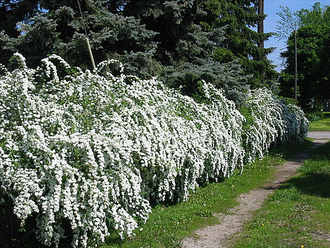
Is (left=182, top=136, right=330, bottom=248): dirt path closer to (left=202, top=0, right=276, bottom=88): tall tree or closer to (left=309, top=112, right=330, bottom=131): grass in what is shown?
(left=202, top=0, right=276, bottom=88): tall tree

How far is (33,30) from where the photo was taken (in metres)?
8.45

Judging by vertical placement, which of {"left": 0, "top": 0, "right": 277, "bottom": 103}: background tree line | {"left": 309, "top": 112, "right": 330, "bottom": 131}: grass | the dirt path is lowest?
the dirt path

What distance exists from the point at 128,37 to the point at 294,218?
20.5 feet

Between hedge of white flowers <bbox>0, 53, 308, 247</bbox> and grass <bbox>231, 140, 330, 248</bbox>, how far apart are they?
4.42 feet

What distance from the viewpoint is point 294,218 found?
5.20 metres

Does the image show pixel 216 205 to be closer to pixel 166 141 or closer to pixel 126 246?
pixel 166 141

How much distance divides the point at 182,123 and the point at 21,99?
289 centimetres

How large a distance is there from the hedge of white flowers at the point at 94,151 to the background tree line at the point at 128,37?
2082 mm

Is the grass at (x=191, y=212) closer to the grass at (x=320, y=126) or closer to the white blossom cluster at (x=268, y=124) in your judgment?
the white blossom cluster at (x=268, y=124)

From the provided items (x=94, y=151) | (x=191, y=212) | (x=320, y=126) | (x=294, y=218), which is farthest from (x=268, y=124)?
(x=320, y=126)

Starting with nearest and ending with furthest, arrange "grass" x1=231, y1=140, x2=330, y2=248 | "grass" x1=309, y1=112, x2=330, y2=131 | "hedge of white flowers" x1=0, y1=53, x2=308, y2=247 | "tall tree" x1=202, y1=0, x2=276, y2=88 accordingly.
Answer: "hedge of white flowers" x1=0, y1=53, x2=308, y2=247 → "grass" x1=231, y1=140, x2=330, y2=248 → "tall tree" x1=202, y1=0, x2=276, y2=88 → "grass" x1=309, y1=112, x2=330, y2=131

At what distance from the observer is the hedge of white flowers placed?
378cm

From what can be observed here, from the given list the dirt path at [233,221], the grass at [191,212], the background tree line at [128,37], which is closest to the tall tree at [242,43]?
the background tree line at [128,37]

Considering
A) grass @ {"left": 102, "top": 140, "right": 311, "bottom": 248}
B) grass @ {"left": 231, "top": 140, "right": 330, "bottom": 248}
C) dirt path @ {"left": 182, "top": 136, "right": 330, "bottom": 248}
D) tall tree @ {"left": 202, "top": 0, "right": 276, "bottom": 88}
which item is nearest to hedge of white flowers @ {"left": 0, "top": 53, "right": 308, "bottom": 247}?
grass @ {"left": 102, "top": 140, "right": 311, "bottom": 248}
